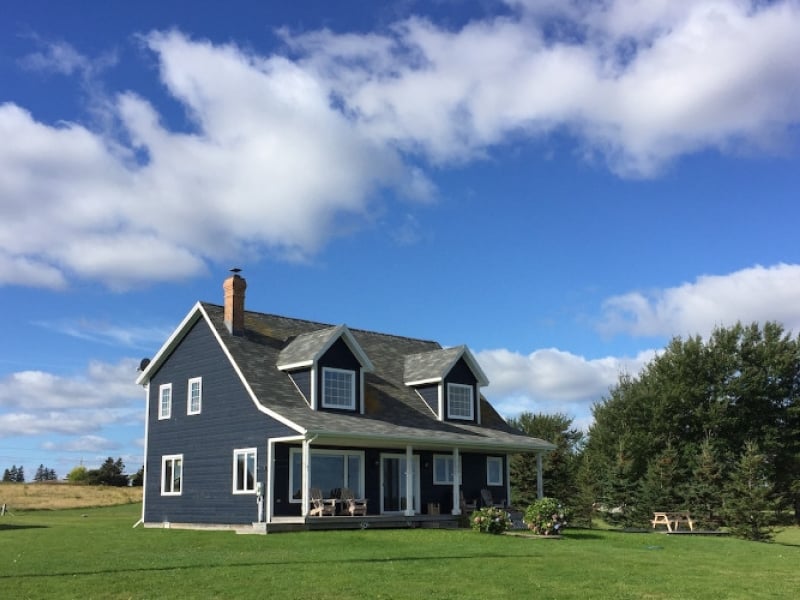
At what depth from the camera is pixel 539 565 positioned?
52.9ft

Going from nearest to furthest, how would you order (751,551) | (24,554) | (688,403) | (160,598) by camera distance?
(160,598), (24,554), (751,551), (688,403)

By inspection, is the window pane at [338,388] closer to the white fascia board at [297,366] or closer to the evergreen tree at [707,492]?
the white fascia board at [297,366]

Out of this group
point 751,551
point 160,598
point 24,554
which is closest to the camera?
point 160,598

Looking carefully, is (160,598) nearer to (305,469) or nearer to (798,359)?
(305,469)

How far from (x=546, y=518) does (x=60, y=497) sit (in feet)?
134

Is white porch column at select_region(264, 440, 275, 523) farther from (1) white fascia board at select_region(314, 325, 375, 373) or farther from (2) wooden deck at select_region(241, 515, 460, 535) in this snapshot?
(1) white fascia board at select_region(314, 325, 375, 373)

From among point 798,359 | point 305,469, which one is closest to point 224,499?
point 305,469

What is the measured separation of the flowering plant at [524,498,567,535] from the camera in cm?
2375

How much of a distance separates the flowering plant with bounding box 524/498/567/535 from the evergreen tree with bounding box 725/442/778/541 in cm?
1229

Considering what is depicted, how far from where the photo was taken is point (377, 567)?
1498cm

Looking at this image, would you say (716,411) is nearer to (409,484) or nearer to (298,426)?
(409,484)

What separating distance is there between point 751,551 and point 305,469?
12.5 metres

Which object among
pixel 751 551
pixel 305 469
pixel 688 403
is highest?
pixel 688 403

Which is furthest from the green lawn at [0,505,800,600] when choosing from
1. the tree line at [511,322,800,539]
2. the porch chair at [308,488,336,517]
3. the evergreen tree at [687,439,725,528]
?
the tree line at [511,322,800,539]
